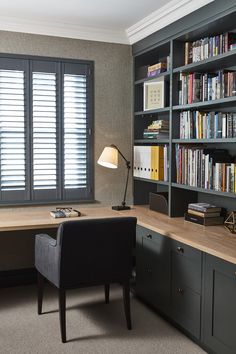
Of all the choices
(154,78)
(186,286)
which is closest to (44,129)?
(154,78)

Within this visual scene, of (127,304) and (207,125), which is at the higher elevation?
(207,125)

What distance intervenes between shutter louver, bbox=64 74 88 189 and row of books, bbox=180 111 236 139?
1087 millimetres

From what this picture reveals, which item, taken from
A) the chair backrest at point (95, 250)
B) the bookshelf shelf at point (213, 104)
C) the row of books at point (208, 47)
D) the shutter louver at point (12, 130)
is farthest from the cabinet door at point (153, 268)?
the row of books at point (208, 47)

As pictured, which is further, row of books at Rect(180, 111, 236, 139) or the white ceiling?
the white ceiling

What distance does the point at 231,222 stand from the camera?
3285mm

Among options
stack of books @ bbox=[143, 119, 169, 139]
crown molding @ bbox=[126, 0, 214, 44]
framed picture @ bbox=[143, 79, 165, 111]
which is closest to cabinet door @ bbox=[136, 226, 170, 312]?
stack of books @ bbox=[143, 119, 169, 139]

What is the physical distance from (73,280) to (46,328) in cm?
49

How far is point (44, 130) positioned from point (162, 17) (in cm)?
151

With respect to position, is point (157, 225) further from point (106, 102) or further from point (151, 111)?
point (106, 102)

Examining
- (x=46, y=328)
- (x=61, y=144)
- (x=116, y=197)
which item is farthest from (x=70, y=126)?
(x=46, y=328)

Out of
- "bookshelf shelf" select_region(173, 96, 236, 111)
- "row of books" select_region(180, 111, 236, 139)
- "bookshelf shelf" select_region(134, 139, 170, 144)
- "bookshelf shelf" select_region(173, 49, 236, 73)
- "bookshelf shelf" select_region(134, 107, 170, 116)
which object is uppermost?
"bookshelf shelf" select_region(173, 49, 236, 73)

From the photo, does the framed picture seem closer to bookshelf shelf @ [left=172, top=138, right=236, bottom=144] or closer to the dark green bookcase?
the dark green bookcase

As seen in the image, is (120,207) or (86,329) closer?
(86,329)

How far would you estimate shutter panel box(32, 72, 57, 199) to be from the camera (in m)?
4.11
